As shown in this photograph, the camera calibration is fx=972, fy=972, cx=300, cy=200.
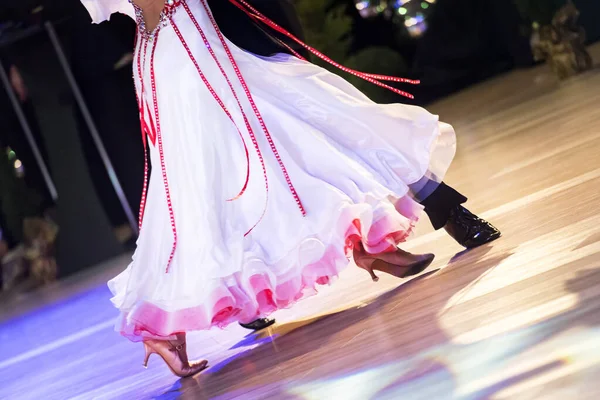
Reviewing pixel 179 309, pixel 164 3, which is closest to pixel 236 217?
pixel 179 309

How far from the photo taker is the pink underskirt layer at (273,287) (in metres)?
2.22

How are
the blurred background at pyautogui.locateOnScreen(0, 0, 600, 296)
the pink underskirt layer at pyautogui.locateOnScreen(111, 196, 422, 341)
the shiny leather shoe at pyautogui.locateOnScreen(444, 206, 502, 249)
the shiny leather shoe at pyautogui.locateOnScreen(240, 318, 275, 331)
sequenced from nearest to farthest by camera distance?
the pink underskirt layer at pyautogui.locateOnScreen(111, 196, 422, 341) → the shiny leather shoe at pyautogui.locateOnScreen(444, 206, 502, 249) → the shiny leather shoe at pyautogui.locateOnScreen(240, 318, 275, 331) → the blurred background at pyautogui.locateOnScreen(0, 0, 600, 296)

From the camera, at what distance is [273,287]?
2.25m

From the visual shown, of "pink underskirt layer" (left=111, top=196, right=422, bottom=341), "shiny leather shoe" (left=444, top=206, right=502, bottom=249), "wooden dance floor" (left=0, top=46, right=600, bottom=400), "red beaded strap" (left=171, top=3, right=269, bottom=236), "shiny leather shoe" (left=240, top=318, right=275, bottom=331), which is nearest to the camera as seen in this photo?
"wooden dance floor" (left=0, top=46, right=600, bottom=400)

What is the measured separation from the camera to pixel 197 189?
2375 millimetres

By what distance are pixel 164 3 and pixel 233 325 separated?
103 cm

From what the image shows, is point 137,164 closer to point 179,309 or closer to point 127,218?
point 127,218

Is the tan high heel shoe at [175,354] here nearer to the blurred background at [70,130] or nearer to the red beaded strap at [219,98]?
the red beaded strap at [219,98]

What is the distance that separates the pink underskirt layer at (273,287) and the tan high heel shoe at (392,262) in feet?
0.12

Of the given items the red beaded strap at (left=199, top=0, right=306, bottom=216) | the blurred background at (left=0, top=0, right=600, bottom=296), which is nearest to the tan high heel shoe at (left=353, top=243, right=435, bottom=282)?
the red beaded strap at (left=199, top=0, right=306, bottom=216)

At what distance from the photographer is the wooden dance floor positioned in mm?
1557

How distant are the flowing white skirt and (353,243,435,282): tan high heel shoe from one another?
2.1 inches

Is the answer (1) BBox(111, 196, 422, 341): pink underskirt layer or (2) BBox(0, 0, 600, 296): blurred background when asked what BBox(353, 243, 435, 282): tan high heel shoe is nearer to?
(1) BBox(111, 196, 422, 341): pink underskirt layer

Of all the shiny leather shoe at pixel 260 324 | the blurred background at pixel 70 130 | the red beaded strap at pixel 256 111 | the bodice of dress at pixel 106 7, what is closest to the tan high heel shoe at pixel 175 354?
the shiny leather shoe at pixel 260 324
